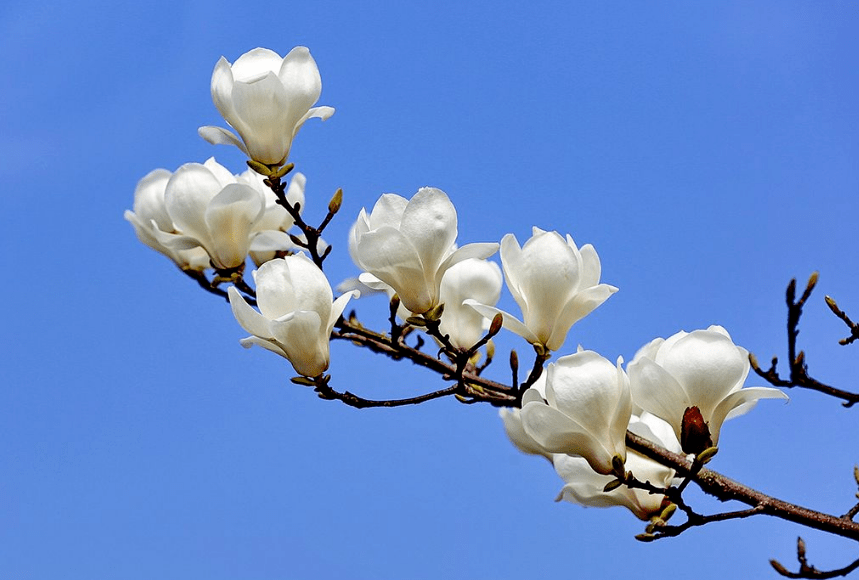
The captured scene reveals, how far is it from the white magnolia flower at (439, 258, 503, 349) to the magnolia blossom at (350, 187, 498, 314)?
0.28 meters

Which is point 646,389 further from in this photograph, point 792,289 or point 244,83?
point 244,83

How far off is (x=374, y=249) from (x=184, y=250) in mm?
685

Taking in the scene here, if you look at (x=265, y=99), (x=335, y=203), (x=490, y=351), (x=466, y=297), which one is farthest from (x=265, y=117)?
(x=490, y=351)

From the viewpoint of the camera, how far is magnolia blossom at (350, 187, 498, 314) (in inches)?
48.6

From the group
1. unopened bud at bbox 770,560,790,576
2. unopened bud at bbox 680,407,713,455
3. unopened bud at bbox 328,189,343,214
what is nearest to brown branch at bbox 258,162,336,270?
unopened bud at bbox 328,189,343,214

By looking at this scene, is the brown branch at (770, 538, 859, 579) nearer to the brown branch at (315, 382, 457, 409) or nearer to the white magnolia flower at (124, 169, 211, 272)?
the brown branch at (315, 382, 457, 409)

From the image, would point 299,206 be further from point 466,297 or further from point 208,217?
point 466,297

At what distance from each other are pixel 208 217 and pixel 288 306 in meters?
0.42

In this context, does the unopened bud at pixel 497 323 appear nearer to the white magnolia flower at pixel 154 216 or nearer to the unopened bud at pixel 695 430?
the unopened bud at pixel 695 430

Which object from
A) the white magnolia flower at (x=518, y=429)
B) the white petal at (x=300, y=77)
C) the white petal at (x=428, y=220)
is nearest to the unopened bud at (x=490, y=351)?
the white magnolia flower at (x=518, y=429)

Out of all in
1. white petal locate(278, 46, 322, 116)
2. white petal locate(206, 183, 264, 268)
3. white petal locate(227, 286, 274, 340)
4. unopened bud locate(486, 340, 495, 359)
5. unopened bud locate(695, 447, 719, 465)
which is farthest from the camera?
unopened bud locate(486, 340, 495, 359)

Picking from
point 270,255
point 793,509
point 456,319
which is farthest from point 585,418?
point 270,255

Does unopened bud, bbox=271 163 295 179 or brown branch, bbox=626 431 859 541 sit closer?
brown branch, bbox=626 431 859 541

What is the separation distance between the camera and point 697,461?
1.13m
